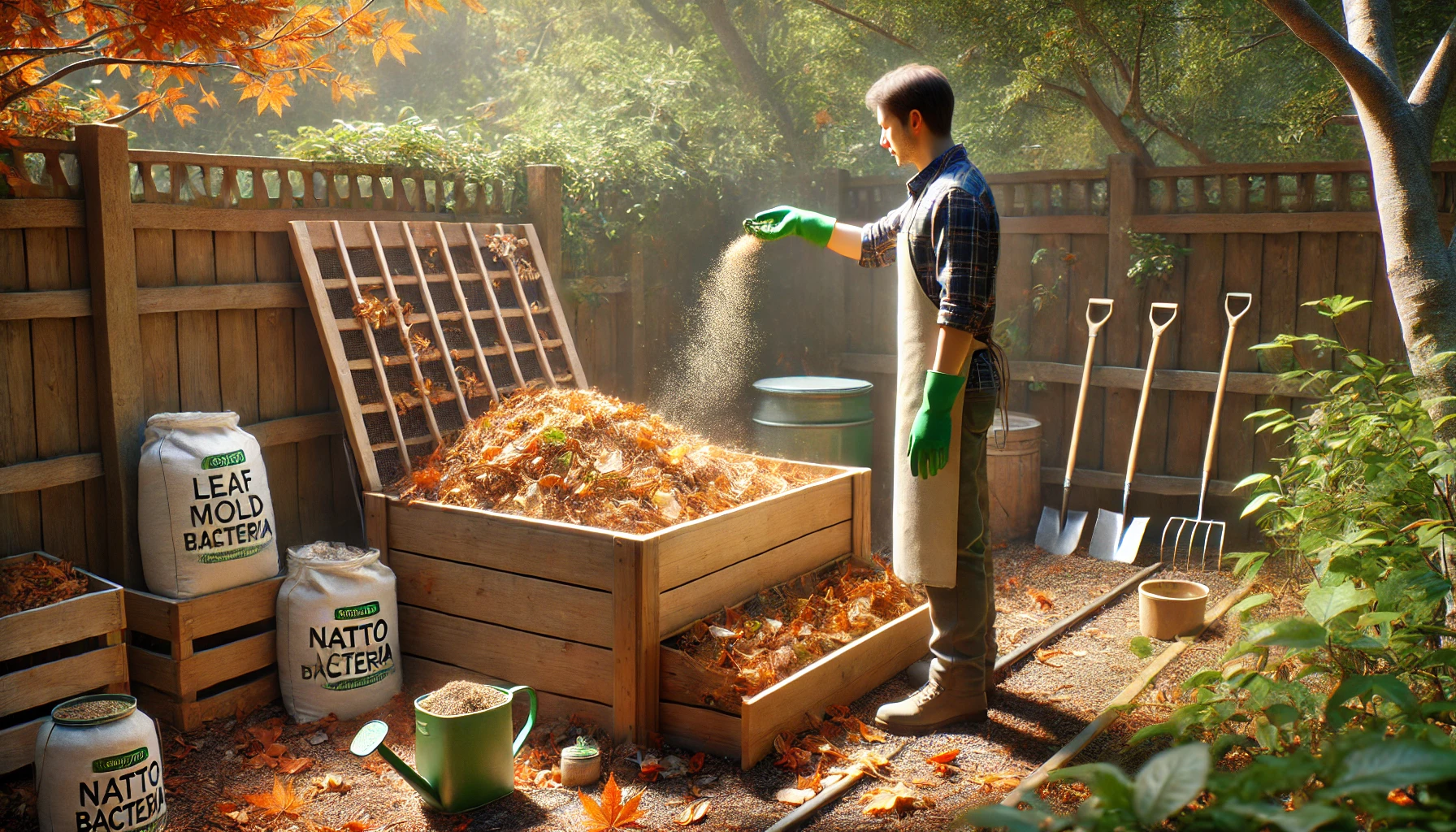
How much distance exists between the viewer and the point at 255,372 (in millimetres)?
3914

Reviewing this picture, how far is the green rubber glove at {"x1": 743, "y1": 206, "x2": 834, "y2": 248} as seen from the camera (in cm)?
386

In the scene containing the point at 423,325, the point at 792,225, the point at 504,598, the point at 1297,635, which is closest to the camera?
the point at 1297,635

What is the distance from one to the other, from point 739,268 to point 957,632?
3.54 m

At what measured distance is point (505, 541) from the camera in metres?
3.45

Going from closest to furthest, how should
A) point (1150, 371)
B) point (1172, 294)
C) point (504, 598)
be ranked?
point (504, 598) → point (1150, 371) → point (1172, 294)

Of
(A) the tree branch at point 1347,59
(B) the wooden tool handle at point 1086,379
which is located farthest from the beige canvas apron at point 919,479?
(B) the wooden tool handle at point 1086,379

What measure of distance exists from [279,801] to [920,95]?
2688 mm

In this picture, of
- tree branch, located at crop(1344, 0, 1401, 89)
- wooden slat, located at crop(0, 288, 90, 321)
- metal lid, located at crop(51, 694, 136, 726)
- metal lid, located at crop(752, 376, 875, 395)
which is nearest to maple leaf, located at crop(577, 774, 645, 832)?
metal lid, located at crop(51, 694, 136, 726)

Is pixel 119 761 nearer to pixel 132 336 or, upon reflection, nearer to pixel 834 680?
pixel 132 336

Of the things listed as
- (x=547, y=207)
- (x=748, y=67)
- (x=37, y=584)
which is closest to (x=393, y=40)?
(x=547, y=207)

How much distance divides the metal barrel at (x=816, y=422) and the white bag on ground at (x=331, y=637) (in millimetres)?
2382

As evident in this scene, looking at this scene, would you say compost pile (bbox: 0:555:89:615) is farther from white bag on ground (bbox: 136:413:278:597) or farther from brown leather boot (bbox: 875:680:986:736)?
brown leather boot (bbox: 875:680:986:736)

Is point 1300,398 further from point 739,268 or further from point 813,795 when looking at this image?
→ point 813,795

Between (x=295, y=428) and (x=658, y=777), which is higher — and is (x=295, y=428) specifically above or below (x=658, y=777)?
above
